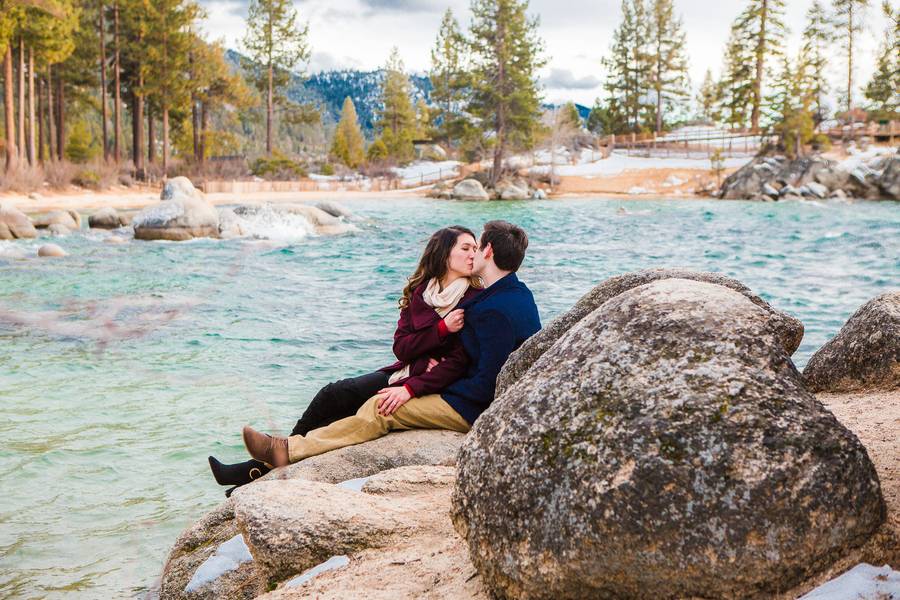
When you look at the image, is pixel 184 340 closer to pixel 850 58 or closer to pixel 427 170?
pixel 427 170

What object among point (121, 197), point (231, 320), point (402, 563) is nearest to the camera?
point (402, 563)

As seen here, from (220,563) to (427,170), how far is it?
5873 cm

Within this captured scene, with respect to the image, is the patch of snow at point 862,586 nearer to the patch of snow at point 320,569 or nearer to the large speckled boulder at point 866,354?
the patch of snow at point 320,569

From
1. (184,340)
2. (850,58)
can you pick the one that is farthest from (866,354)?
(850,58)

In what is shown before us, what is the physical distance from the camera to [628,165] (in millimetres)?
54906

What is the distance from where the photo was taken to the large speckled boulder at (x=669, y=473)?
1.93 meters

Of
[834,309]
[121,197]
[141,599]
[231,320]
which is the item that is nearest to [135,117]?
[121,197]

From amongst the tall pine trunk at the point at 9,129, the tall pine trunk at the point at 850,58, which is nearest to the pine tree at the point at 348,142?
the tall pine trunk at the point at 9,129

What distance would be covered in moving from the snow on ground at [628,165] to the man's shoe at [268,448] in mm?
49324

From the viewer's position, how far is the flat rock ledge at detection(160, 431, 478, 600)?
257 cm

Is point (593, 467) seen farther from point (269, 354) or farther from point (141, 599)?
point (269, 354)

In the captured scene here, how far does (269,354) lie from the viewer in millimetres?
9484

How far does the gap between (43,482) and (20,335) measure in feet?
16.2

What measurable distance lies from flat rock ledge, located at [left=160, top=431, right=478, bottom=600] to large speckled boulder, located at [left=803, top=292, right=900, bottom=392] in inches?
78.1
